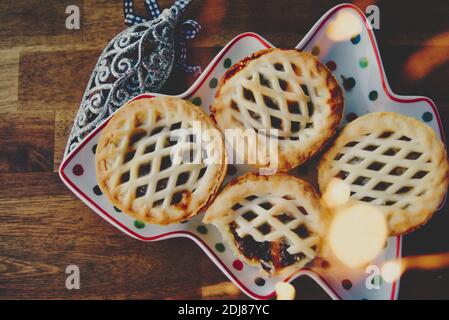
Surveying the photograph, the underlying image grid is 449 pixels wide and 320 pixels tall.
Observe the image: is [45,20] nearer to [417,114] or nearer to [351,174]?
[351,174]

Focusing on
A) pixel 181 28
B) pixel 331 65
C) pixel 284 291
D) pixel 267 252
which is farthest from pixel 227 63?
pixel 284 291

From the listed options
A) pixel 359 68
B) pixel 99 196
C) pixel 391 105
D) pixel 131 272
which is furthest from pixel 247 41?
pixel 131 272

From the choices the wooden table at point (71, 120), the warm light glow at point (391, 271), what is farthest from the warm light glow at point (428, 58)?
the warm light glow at point (391, 271)

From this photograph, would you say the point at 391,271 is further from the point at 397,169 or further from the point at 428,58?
the point at 428,58

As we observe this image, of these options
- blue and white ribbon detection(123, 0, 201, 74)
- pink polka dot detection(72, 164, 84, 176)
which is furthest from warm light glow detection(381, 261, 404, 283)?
pink polka dot detection(72, 164, 84, 176)

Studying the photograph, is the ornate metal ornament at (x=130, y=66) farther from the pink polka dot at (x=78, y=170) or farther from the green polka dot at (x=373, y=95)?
the green polka dot at (x=373, y=95)

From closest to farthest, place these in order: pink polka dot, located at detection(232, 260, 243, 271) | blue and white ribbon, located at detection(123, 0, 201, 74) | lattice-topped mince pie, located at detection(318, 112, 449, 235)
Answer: lattice-topped mince pie, located at detection(318, 112, 449, 235)
pink polka dot, located at detection(232, 260, 243, 271)
blue and white ribbon, located at detection(123, 0, 201, 74)

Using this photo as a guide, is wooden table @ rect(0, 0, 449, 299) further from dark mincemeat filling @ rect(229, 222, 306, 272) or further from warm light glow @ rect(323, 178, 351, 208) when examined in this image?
warm light glow @ rect(323, 178, 351, 208)
